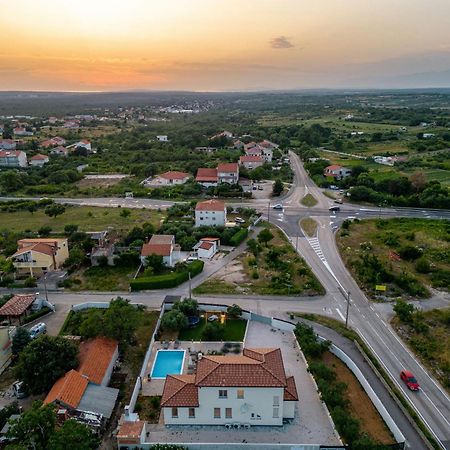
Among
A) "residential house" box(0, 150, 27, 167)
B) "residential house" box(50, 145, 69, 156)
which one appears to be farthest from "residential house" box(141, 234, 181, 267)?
"residential house" box(50, 145, 69, 156)

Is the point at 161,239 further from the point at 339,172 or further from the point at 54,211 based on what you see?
the point at 339,172

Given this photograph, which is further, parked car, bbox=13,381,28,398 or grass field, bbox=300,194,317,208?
grass field, bbox=300,194,317,208

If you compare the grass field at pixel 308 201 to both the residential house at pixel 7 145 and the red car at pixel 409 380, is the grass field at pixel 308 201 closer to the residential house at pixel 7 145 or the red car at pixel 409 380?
the red car at pixel 409 380

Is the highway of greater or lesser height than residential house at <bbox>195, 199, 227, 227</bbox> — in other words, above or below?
below

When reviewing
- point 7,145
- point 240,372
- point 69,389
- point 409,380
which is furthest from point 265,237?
point 7,145

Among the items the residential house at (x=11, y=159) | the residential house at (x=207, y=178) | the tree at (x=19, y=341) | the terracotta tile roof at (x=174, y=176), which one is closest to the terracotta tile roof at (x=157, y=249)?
the tree at (x=19, y=341)

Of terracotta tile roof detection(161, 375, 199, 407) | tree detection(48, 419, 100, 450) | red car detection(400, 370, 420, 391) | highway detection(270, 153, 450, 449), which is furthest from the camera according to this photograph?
red car detection(400, 370, 420, 391)

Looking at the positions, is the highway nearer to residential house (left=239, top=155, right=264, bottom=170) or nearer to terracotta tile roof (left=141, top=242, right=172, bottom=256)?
terracotta tile roof (left=141, top=242, right=172, bottom=256)

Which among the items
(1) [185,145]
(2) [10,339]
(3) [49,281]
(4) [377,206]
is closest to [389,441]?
(2) [10,339]
